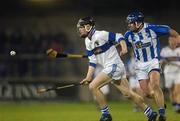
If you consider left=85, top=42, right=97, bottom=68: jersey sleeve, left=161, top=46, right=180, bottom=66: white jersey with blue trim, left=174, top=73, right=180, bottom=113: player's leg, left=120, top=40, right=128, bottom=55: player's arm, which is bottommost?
left=174, top=73, right=180, bottom=113: player's leg

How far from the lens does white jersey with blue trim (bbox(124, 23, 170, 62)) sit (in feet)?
42.4

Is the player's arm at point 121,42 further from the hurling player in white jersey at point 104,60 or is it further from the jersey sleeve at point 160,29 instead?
the jersey sleeve at point 160,29

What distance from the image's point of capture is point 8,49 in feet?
78.7

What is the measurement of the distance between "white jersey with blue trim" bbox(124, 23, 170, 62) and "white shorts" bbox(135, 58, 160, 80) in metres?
0.09

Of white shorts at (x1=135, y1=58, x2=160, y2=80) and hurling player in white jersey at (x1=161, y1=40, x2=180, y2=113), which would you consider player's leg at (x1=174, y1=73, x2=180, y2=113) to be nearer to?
hurling player in white jersey at (x1=161, y1=40, x2=180, y2=113)

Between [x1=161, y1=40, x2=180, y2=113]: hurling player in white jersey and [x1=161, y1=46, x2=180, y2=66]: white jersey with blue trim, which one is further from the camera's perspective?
[x1=161, y1=46, x2=180, y2=66]: white jersey with blue trim

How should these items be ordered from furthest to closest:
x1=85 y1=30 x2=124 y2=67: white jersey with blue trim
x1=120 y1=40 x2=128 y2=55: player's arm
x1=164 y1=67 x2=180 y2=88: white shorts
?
x1=164 y1=67 x2=180 y2=88: white shorts → x1=85 y1=30 x2=124 y2=67: white jersey with blue trim → x1=120 y1=40 x2=128 y2=55: player's arm

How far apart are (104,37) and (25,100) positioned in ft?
33.7

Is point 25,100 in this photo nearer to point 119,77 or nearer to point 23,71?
point 23,71

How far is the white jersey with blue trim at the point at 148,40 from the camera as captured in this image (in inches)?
509

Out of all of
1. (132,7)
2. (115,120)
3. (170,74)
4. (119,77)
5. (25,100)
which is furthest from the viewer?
(132,7)

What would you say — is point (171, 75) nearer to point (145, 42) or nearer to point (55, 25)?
point (145, 42)

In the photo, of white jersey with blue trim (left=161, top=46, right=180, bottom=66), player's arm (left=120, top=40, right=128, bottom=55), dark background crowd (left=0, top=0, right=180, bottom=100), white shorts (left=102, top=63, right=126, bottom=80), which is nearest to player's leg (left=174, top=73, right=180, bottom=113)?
white jersey with blue trim (left=161, top=46, right=180, bottom=66)

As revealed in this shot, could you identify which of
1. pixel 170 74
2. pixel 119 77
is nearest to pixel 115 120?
pixel 119 77
